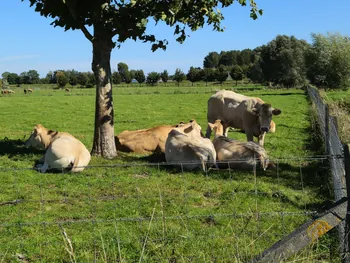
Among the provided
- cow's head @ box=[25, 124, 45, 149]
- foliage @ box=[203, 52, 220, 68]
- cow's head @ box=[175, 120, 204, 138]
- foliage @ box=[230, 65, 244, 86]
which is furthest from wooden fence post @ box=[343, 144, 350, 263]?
foliage @ box=[203, 52, 220, 68]

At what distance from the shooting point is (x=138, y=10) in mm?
10031

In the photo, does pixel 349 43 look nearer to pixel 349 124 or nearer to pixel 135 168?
pixel 349 124

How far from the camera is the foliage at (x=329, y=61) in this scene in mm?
42094

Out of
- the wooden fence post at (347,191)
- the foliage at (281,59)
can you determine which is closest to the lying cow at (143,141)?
the wooden fence post at (347,191)

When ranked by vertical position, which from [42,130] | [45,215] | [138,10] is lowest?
[45,215]

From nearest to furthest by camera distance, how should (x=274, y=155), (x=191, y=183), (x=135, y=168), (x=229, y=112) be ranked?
(x=191, y=183), (x=135, y=168), (x=274, y=155), (x=229, y=112)

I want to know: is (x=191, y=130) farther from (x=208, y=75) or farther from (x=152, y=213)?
(x=208, y=75)

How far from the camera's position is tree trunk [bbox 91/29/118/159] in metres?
10.7

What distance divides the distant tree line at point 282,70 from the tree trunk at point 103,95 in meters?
36.2

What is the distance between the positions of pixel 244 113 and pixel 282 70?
204 ft

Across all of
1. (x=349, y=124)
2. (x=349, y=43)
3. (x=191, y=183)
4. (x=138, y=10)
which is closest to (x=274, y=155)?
(x=349, y=124)

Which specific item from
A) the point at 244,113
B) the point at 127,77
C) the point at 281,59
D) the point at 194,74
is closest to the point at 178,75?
the point at 194,74

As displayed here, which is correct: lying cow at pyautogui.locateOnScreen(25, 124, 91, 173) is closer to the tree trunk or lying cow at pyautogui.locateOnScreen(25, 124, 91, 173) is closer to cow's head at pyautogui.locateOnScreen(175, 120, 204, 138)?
the tree trunk

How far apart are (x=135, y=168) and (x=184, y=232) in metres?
4.11
